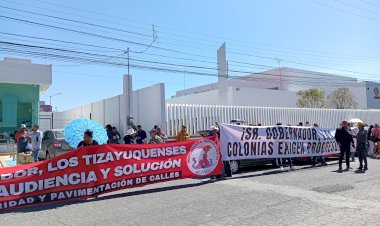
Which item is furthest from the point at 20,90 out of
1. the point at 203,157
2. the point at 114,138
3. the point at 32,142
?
the point at 203,157

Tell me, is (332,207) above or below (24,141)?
below

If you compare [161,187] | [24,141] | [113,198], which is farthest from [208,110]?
[113,198]

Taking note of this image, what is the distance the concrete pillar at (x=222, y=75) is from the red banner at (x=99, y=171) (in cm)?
2015

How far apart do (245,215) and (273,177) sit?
15.9 ft

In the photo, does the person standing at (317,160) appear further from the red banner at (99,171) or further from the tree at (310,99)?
the tree at (310,99)

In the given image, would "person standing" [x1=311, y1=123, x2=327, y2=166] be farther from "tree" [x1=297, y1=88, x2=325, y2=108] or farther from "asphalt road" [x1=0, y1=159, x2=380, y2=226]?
"tree" [x1=297, y1=88, x2=325, y2=108]

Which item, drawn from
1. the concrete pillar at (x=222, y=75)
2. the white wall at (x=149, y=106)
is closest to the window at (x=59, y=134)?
the white wall at (x=149, y=106)

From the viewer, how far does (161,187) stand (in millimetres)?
9984

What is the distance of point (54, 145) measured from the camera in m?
14.6

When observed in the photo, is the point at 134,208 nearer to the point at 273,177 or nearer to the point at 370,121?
the point at 273,177

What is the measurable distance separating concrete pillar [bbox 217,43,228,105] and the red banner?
20.1 metres

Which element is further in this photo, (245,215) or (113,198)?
(113,198)

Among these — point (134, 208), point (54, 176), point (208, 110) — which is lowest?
point (134, 208)

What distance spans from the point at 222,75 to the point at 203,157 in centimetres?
2019
